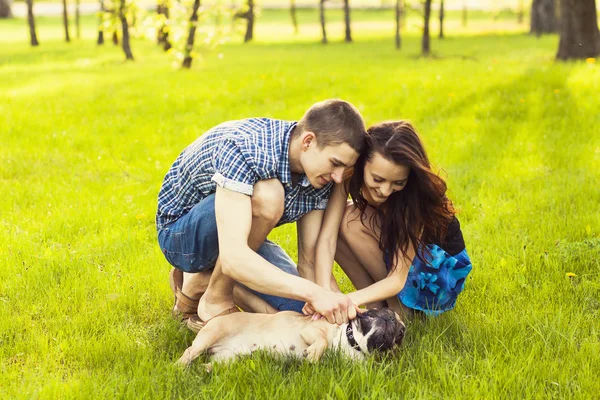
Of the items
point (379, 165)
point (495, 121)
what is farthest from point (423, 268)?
point (495, 121)

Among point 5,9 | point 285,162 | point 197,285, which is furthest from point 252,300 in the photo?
point 5,9

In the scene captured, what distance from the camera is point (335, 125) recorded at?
333 centimetres

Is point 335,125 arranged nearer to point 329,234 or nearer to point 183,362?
point 329,234

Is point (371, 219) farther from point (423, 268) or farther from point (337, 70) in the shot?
point (337, 70)

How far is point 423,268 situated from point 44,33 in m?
36.9

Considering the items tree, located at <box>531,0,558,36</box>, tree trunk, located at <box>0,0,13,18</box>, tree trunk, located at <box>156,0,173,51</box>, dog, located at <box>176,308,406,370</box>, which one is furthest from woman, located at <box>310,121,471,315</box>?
tree trunk, located at <box>0,0,13,18</box>

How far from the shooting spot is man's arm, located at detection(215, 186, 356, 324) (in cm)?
325

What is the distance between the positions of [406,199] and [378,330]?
83cm

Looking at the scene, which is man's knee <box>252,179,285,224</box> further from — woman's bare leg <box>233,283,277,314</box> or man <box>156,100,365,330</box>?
woman's bare leg <box>233,283,277,314</box>

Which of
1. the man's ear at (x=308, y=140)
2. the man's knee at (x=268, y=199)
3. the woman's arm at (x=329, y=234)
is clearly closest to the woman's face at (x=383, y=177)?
the woman's arm at (x=329, y=234)

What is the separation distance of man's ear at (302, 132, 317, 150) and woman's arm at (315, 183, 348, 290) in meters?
0.52

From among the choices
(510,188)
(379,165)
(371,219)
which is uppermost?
(379,165)

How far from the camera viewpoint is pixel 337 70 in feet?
49.6

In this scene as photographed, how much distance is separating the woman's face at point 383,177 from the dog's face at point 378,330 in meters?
0.67
